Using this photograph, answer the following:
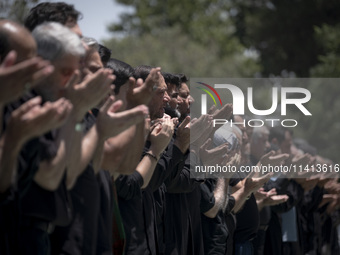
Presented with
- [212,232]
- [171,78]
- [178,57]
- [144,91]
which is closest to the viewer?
[144,91]

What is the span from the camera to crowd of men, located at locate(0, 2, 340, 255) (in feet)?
13.2

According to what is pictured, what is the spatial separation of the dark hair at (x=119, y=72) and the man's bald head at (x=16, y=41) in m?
1.42

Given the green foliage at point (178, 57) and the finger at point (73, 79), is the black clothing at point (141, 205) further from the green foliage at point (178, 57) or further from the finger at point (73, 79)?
the green foliage at point (178, 57)

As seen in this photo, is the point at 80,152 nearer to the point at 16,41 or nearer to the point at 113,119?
the point at 113,119

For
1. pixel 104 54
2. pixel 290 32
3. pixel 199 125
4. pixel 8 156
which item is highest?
pixel 290 32

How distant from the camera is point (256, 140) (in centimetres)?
1041

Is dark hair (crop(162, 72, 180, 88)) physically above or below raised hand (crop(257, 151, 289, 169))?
above

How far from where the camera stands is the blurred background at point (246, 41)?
2300 cm

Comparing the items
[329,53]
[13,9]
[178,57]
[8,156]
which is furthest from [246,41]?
[8,156]

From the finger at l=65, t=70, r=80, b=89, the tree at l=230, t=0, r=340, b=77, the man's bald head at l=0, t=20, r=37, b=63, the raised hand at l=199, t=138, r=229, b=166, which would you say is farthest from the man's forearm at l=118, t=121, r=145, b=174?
the tree at l=230, t=0, r=340, b=77

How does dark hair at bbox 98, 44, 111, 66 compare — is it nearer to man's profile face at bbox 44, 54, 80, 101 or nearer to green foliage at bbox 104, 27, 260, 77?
man's profile face at bbox 44, 54, 80, 101

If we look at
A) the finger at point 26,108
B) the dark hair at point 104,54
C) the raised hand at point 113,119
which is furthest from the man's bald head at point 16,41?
the dark hair at point 104,54

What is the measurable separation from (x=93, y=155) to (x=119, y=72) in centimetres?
133

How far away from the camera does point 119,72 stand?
18.8 feet
